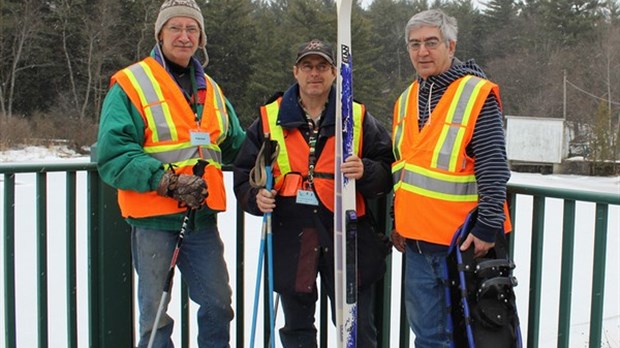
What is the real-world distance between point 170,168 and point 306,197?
583mm

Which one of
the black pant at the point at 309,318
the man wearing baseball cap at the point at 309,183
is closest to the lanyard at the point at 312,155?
the man wearing baseball cap at the point at 309,183

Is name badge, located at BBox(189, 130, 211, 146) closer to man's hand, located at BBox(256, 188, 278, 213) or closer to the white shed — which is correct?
man's hand, located at BBox(256, 188, 278, 213)

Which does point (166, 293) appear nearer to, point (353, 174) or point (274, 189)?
point (274, 189)

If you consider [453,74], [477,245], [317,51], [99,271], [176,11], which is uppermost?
[176,11]

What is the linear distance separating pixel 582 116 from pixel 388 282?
123 ft

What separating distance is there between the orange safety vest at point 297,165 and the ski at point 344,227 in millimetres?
85

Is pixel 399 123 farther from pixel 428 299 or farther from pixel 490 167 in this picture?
pixel 428 299

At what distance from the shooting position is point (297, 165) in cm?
265

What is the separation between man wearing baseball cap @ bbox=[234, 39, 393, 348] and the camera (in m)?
2.62

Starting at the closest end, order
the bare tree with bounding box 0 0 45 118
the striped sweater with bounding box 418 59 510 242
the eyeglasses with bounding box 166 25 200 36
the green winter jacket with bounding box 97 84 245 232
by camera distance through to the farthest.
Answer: the striped sweater with bounding box 418 59 510 242, the green winter jacket with bounding box 97 84 245 232, the eyeglasses with bounding box 166 25 200 36, the bare tree with bounding box 0 0 45 118

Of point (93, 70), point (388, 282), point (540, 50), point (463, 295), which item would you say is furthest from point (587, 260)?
point (540, 50)

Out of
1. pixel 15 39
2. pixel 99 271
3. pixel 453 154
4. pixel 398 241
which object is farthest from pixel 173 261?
pixel 15 39

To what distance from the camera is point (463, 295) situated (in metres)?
2.25

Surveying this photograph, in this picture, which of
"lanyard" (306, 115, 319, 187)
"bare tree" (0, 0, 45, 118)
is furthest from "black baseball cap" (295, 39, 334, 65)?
"bare tree" (0, 0, 45, 118)
